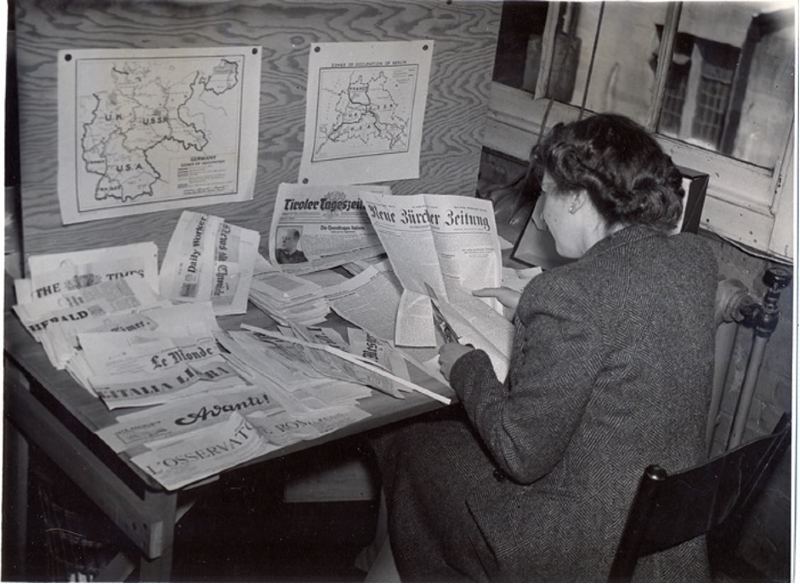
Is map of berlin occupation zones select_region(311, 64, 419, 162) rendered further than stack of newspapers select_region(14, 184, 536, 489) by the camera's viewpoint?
Yes

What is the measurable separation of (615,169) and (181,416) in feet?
2.82

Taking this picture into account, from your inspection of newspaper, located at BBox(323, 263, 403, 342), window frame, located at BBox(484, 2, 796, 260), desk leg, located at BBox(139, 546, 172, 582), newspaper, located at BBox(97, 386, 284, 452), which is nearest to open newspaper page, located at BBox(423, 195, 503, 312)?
newspaper, located at BBox(323, 263, 403, 342)

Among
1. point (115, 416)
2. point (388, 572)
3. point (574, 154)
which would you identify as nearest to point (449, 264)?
point (574, 154)

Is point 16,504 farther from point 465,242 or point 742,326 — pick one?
point 742,326

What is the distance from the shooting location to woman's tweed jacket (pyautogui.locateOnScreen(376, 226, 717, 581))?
149 cm

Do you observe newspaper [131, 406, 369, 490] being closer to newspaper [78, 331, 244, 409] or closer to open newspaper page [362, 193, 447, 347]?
newspaper [78, 331, 244, 409]

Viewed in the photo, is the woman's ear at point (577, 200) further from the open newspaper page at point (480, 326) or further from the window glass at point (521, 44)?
the window glass at point (521, 44)

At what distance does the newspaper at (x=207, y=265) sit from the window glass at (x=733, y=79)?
1.25 meters

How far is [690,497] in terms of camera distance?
139 cm

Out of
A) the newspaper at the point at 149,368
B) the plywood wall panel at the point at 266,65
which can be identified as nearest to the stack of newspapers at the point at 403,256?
the plywood wall panel at the point at 266,65

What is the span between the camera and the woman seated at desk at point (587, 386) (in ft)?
4.92

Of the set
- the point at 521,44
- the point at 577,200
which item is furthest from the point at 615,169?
the point at 521,44

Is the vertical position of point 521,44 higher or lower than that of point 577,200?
higher

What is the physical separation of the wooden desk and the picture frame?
810mm
